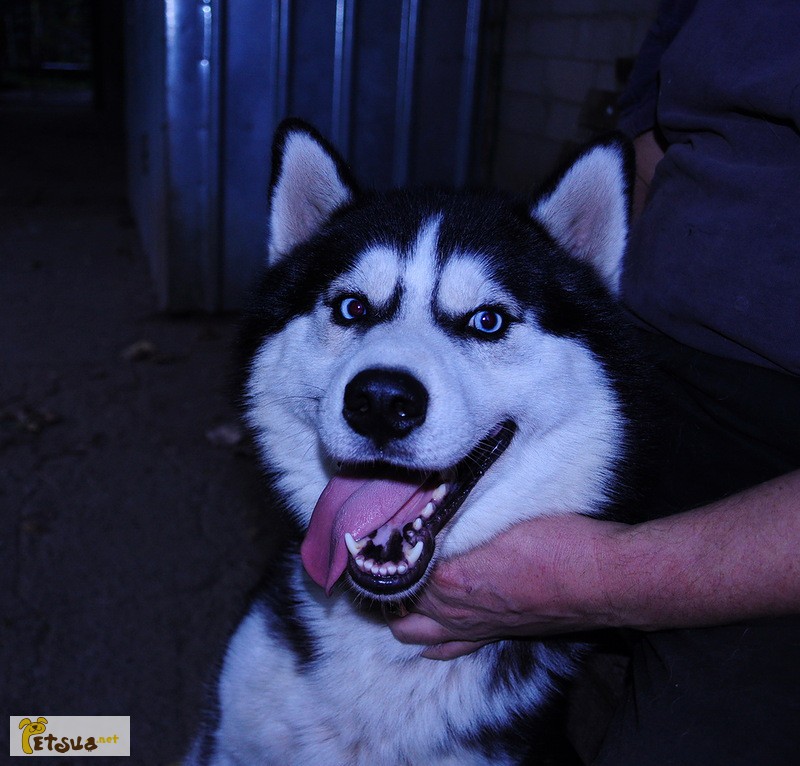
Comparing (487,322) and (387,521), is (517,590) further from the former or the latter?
(487,322)

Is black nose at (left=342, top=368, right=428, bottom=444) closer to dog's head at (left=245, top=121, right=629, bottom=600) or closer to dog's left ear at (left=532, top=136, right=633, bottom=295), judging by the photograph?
dog's head at (left=245, top=121, right=629, bottom=600)

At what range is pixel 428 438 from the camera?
150cm

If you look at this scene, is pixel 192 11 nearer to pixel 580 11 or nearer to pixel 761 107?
pixel 580 11

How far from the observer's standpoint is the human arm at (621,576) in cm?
141

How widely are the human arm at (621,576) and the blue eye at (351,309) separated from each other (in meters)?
0.57

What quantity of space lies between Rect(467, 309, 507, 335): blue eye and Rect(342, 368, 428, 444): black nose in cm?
29

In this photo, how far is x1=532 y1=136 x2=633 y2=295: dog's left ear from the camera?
1754mm

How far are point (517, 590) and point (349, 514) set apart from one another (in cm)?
37

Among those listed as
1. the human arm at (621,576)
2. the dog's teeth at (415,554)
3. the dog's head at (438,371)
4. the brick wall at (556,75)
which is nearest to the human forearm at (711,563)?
the human arm at (621,576)

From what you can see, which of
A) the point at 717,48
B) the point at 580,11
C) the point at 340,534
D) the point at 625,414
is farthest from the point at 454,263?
the point at 580,11

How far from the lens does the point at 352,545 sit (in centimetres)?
161

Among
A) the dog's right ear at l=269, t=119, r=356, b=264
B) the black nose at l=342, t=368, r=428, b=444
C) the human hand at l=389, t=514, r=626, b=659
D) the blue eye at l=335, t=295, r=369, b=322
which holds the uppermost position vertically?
the dog's right ear at l=269, t=119, r=356, b=264

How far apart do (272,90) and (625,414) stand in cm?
408

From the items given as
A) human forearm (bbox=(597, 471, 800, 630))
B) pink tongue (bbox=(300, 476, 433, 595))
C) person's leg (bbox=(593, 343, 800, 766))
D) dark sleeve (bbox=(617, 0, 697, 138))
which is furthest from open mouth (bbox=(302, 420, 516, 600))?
dark sleeve (bbox=(617, 0, 697, 138))
